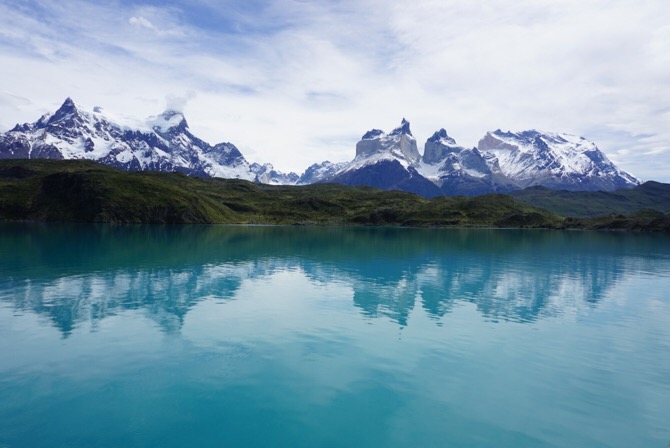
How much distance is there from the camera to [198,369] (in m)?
29.1

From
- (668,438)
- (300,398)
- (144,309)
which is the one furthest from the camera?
(144,309)

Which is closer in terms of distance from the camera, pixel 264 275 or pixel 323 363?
pixel 323 363

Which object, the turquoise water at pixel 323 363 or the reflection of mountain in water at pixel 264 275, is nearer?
the turquoise water at pixel 323 363

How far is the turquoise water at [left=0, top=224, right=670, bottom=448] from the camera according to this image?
21.6 meters

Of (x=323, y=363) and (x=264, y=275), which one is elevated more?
(x=264, y=275)

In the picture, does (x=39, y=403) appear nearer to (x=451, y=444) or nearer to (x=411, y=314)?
(x=451, y=444)

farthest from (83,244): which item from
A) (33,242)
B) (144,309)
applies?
(144,309)

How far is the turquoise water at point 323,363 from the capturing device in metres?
21.6

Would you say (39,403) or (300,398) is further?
(300,398)

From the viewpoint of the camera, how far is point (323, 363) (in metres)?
31.0

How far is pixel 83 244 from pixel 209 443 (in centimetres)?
10843

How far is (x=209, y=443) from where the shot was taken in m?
20.1

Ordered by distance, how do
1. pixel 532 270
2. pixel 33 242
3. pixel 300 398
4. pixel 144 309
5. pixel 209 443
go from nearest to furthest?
pixel 209 443, pixel 300 398, pixel 144 309, pixel 532 270, pixel 33 242

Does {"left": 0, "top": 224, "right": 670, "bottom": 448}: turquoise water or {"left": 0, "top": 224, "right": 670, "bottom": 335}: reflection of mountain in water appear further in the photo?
{"left": 0, "top": 224, "right": 670, "bottom": 335}: reflection of mountain in water
